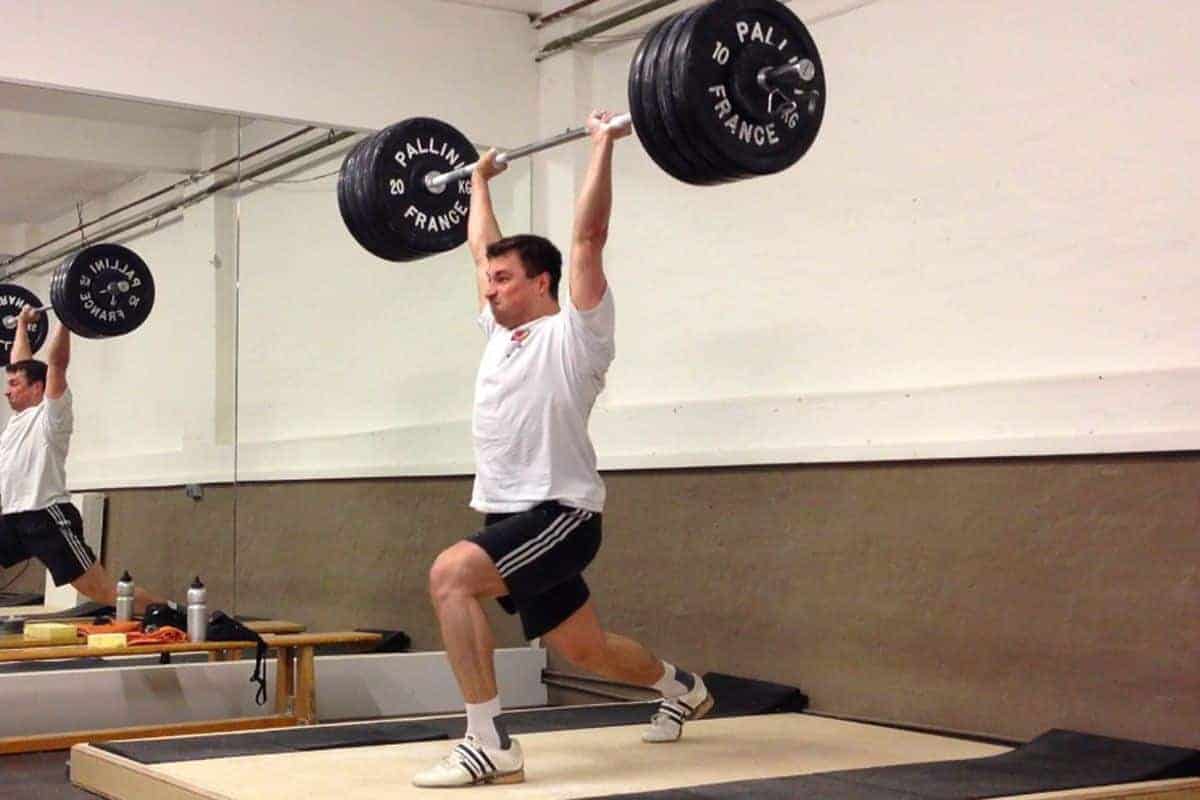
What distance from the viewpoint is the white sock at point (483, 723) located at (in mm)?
3260

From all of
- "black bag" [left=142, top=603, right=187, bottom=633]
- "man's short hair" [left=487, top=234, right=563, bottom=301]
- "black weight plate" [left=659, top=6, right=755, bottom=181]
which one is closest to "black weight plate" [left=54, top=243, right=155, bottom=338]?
"black bag" [left=142, top=603, right=187, bottom=633]

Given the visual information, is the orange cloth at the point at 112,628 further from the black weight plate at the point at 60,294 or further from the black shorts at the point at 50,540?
the black weight plate at the point at 60,294

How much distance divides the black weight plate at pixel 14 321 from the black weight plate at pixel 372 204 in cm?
139

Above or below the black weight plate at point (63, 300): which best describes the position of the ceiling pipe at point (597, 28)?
above

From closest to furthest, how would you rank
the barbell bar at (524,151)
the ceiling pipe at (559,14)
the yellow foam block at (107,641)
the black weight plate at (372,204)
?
the barbell bar at (524,151), the black weight plate at (372,204), the yellow foam block at (107,641), the ceiling pipe at (559,14)

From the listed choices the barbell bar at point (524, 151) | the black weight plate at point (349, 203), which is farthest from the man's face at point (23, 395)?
the barbell bar at point (524, 151)

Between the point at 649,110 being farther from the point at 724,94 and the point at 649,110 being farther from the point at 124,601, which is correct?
the point at 124,601

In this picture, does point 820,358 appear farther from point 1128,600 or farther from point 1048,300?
point 1128,600

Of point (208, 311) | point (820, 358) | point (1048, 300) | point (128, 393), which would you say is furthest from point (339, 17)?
point (1048, 300)

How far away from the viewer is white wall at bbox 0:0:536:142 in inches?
194

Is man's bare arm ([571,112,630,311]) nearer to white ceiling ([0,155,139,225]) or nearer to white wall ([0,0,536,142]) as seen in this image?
white wall ([0,0,536,142])

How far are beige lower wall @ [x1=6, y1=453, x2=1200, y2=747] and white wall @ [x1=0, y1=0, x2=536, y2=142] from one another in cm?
142

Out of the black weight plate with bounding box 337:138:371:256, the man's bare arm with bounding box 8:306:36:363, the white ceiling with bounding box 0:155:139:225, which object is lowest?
the man's bare arm with bounding box 8:306:36:363

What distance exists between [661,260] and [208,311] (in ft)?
5.49
